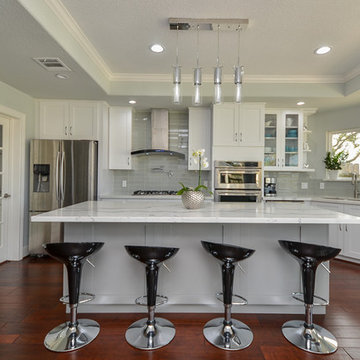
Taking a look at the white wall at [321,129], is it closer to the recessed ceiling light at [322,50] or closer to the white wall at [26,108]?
the recessed ceiling light at [322,50]

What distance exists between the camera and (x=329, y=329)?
6.88 ft

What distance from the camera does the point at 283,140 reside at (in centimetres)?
426

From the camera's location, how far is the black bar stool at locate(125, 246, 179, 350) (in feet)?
5.98

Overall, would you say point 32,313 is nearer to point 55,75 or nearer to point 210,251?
point 210,251

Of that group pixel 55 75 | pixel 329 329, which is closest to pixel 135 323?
pixel 329 329

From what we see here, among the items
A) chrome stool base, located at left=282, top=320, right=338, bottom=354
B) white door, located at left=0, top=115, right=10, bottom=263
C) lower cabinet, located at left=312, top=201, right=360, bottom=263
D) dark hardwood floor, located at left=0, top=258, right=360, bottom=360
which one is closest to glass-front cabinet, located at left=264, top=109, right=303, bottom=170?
lower cabinet, located at left=312, top=201, right=360, bottom=263

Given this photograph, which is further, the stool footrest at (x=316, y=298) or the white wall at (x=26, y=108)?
the white wall at (x=26, y=108)

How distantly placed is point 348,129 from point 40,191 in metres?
5.08

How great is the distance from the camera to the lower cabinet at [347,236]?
3592mm

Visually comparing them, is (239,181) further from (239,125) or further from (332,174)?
(332,174)

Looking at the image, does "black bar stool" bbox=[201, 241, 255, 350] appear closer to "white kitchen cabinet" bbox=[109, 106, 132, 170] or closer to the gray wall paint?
"white kitchen cabinet" bbox=[109, 106, 132, 170]

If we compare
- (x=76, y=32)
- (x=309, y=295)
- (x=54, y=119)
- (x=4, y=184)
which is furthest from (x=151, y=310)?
(x=54, y=119)

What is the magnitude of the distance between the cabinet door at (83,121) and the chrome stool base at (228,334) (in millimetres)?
3125

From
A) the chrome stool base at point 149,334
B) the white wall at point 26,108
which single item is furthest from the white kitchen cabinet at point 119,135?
the chrome stool base at point 149,334
